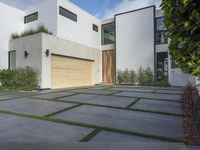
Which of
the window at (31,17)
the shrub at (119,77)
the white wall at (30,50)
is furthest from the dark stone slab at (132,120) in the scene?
the window at (31,17)

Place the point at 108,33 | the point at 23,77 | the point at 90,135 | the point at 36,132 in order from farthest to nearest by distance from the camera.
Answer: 1. the point at 108,33
2. the point at 23,77
3. the point at 36,132
4. the point at 90,135

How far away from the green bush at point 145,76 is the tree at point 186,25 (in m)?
13.5

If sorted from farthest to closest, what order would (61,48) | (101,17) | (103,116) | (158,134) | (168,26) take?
1. (101,17)
2. (61,48)
3. (103,116)
4. (158,134)
5. (168,26)

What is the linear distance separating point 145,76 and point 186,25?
46.2 feet

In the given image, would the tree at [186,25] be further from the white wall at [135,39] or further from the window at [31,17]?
the window at [31,17]

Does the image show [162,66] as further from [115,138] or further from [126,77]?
[115,138]

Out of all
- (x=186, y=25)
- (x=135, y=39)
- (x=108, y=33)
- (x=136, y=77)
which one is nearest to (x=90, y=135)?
(x=186, y=25)

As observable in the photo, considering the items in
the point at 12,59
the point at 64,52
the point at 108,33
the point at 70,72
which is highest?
the point at 108,33

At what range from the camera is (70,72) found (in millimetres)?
14594

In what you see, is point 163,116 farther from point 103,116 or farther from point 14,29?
point 14,29

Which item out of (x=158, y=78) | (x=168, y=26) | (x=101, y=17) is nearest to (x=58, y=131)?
(x=168, y=26)

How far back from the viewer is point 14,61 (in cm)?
1382

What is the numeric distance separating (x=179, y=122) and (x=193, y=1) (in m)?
3.20

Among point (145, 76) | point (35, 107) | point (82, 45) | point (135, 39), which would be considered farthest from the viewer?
point (135, 39)
